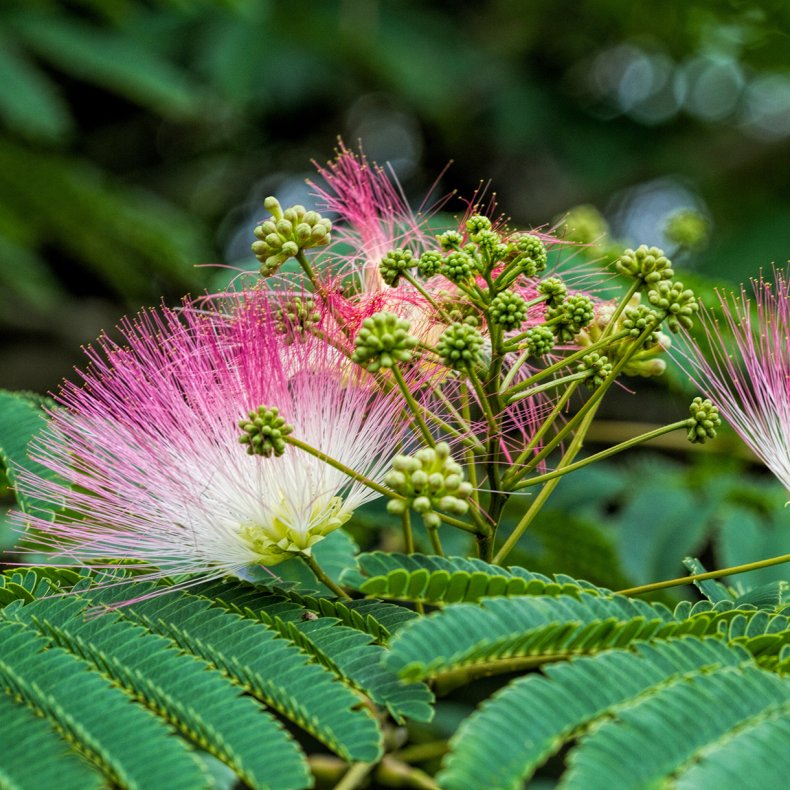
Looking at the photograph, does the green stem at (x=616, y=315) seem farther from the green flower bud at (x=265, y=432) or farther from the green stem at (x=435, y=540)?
the green flower bud at (x=265, y=432)

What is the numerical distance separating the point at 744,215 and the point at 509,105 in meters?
1.84

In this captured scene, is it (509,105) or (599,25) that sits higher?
(599,25)

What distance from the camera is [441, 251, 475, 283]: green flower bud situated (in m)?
2.21

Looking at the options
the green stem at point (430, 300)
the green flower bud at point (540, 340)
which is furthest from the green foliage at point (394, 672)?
the green stem at point (430, 300)

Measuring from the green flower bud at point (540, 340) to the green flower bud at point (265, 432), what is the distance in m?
0.54

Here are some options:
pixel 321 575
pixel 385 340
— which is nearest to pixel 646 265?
pixel 385 340

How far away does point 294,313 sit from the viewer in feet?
7.53

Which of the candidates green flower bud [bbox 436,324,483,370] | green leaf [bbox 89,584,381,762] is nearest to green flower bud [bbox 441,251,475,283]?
green flower bud [bbox 436,324,483,370]

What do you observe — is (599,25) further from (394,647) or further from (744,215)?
(394,647)

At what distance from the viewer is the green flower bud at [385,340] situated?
2084 mm

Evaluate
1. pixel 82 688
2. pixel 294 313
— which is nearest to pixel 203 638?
pixel 82 688

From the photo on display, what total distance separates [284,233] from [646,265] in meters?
0.83

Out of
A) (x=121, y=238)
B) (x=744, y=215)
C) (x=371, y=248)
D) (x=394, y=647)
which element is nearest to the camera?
(x=394, y=647)

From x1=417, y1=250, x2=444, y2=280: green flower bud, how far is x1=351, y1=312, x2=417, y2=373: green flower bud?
213 millimetres
